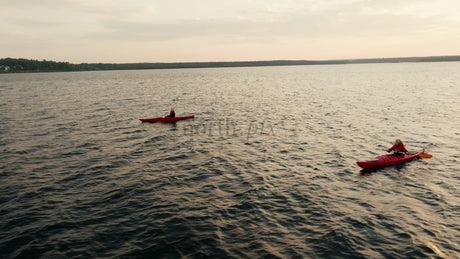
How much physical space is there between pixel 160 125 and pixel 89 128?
28.1 ft

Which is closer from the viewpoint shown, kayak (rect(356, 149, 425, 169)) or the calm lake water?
the calm lake water

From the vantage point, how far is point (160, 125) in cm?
3662

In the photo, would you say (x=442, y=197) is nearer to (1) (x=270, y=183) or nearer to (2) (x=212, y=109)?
(1) (x=270, y=183)

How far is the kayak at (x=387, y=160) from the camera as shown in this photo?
65.9 ft

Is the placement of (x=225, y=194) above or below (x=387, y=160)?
below

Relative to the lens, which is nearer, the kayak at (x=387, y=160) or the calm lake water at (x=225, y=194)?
the calm lake water at (x=225, y=194)

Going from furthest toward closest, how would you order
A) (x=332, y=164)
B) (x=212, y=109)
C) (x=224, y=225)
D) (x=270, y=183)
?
(x=212, y=109)
(x=332, y=164)
(x=270, y=183)
(x=224, y=225)

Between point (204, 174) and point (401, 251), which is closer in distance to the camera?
point (401, 251)

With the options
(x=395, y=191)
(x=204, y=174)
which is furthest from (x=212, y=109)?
(x=395, y=191)

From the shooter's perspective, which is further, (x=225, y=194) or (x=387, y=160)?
(x=387, y=160)

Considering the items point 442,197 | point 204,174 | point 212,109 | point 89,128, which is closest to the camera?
point 442,197

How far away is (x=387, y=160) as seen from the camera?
827 inches

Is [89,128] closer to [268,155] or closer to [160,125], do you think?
[160,125]

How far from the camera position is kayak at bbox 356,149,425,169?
20.1 metres
